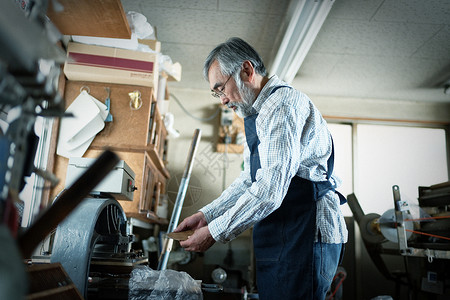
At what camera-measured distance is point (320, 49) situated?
10.9ft

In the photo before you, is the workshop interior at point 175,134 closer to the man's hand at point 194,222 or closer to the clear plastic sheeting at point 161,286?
the clear plastic sheeting at point 161,286

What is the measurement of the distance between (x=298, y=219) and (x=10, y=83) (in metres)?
1.06

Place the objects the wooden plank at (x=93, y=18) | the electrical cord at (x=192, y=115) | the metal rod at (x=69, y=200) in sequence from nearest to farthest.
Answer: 1. the metal rod at (x=69, y=200)
2. the wooden plank at (x=93, y=18)
3. the electrical cord at (x=192, y=115)

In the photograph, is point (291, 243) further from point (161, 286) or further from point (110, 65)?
point (110, 65)

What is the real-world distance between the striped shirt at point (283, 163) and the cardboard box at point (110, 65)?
1.18 metres

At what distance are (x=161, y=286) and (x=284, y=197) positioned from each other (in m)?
0.50

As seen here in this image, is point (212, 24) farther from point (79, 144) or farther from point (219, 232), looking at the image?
point (219, 232)

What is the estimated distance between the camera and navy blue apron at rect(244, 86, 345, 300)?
126 cm

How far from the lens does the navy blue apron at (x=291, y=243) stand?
1.26m

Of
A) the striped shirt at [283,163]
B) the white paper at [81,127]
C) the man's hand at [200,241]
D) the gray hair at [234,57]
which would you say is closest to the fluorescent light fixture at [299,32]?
the gray hair at [234,57]

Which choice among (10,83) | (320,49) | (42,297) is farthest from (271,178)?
(320,49)

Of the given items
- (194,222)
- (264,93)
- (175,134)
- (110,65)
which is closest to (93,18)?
(110,65)

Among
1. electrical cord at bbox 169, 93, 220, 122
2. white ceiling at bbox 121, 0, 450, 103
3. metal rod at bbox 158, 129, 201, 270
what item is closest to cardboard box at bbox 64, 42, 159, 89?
white ceiling at bbox 121, 0, 450, 103

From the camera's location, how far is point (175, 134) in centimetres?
365
